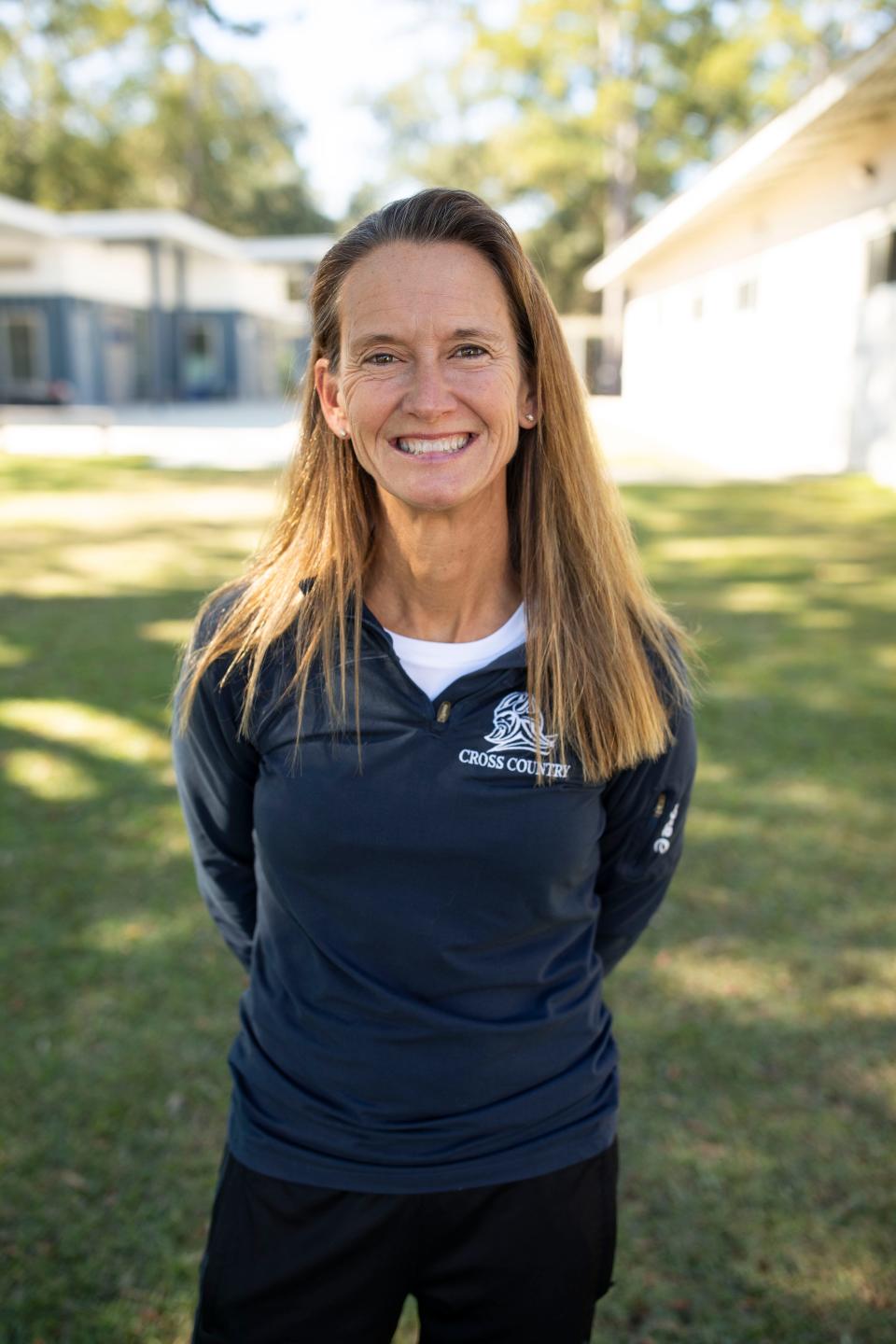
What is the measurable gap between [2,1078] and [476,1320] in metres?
2.12

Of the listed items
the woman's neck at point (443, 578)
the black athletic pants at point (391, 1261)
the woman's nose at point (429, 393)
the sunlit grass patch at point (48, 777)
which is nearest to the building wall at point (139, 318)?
the sunlit grass patch at point (48, 777)

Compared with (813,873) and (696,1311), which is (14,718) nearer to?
(813,873)

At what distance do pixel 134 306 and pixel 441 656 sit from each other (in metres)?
35.8

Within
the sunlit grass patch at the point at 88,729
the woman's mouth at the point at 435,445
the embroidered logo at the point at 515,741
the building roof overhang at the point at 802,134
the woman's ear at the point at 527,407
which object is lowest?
the sunlit grass patch at the point at 88,729

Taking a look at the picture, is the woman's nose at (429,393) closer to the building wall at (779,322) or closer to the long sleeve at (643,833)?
the long sleeve at (643,833)

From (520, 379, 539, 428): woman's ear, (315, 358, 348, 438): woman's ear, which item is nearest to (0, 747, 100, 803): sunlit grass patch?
(315, 358, 348, 438): woman's ear

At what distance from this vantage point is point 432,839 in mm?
1603

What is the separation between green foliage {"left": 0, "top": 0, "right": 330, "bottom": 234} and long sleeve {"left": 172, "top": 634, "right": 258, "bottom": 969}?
36643 millimetres

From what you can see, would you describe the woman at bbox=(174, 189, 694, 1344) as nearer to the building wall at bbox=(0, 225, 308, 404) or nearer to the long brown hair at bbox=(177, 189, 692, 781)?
the long brown hair at bbox=(177, 189, 692, 781)

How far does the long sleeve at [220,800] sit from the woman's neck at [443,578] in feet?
0.97

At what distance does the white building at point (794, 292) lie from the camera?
12641 mm

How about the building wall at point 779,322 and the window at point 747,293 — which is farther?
the window at point 747,293

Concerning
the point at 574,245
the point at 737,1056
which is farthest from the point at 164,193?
the point at 737,1056

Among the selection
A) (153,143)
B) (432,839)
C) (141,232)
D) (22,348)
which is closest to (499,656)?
(432,839)
